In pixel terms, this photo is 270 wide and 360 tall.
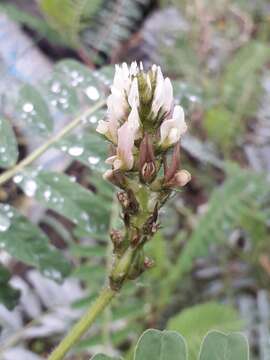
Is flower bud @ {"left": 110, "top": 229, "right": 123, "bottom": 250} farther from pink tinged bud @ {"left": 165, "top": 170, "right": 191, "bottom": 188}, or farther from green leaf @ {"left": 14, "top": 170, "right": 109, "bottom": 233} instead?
green leaf @ {"left": 14, "top": 170, "right": 109, "bottom": 233}

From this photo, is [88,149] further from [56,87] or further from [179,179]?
[179,179]

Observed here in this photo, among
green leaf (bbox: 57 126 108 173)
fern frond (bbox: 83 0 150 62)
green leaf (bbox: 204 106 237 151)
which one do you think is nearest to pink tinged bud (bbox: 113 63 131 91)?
green leaf (bbox: 57 126 108 173)

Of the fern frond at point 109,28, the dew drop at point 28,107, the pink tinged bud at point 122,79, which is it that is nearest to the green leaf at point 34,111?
the dew drop at point 28,107

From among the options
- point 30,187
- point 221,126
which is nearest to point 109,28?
point 221,126

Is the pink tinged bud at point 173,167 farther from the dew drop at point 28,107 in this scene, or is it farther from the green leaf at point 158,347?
the dew drop at point 28,107

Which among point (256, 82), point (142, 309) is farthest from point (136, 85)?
point (256, 82)

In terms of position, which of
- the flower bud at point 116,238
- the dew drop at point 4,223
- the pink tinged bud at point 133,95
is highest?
the pink tinged bud at point 133,95
